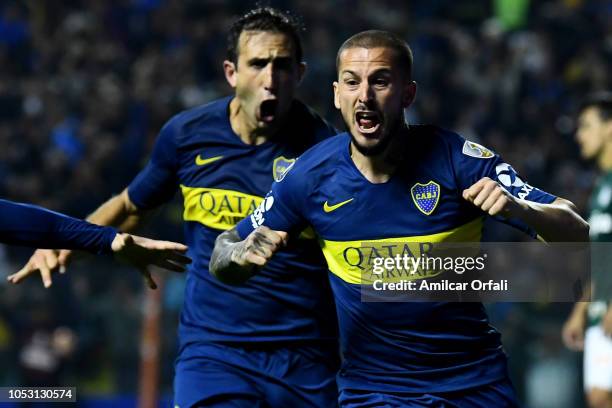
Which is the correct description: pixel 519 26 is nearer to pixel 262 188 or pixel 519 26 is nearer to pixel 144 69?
pixel 144 69

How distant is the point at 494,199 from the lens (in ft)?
12.7

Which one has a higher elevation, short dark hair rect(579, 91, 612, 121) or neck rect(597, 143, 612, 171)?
short dark hair rect(579, 91, 612, 121)

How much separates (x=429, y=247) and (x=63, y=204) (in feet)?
24.6

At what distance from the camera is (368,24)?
14.9m

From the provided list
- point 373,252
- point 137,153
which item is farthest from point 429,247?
point 137,153

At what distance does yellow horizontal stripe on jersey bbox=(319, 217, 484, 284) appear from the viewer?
4398mm

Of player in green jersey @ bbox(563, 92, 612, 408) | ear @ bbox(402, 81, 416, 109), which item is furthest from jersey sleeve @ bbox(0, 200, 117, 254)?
player in green jersey @ bbox(563, 92, 612, 408)

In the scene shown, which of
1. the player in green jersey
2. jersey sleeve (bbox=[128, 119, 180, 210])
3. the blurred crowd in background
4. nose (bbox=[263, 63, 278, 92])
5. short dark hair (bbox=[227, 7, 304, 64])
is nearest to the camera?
Result: nose (bbox=[263, 63, 278, 92])

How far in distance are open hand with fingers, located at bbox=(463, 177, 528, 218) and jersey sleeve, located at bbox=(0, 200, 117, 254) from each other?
1.59 m

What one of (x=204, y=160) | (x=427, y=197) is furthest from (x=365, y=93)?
(x=204, y=160)

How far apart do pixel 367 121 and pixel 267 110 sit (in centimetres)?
106

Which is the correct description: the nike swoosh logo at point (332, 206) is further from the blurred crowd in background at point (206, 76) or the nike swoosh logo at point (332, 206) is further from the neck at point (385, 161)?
the blurred crowd in background at point (206, 76)

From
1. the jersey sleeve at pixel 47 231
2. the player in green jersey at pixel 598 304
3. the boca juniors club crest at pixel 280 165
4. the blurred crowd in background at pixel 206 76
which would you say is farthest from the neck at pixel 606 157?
the blurred crowd in background at pixel 206 76

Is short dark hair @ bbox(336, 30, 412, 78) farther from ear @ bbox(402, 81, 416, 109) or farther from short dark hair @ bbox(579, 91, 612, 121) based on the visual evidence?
short dark hair @ bbox(579, 91, 612, 121)
